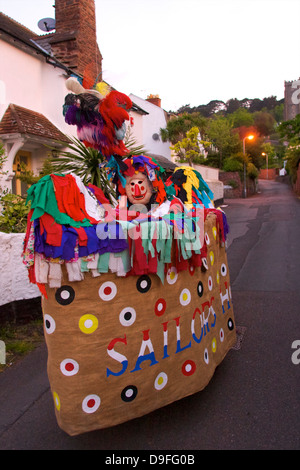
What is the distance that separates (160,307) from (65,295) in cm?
65

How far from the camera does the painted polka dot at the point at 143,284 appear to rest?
2234 millimetres

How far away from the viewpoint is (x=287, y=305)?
16.4ft

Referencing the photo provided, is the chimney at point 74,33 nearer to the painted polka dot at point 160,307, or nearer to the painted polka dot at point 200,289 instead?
the painted polka dot at point 200,289

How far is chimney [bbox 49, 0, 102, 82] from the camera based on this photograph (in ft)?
34.4

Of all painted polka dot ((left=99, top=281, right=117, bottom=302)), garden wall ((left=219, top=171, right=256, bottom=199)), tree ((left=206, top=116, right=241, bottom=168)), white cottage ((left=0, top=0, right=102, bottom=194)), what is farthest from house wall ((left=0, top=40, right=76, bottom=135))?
tree ((left=206, top=116, right=241, bottom=168))

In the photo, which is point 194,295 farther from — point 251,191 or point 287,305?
point 251,191

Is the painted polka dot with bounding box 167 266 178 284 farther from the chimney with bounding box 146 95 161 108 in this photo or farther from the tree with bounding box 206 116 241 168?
the tree with bounding box 206 116 241 168

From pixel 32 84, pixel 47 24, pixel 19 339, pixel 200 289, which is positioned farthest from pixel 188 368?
pixel 47 24

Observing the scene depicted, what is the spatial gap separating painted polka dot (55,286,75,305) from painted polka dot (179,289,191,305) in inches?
31.9

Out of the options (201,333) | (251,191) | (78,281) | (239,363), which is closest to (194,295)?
(201,333)

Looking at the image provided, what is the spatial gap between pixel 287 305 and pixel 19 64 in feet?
29.0

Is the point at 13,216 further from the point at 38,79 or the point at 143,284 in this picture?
the point at 38,79

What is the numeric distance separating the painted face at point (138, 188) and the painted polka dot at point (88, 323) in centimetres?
128

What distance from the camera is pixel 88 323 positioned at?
2068 millimetres
